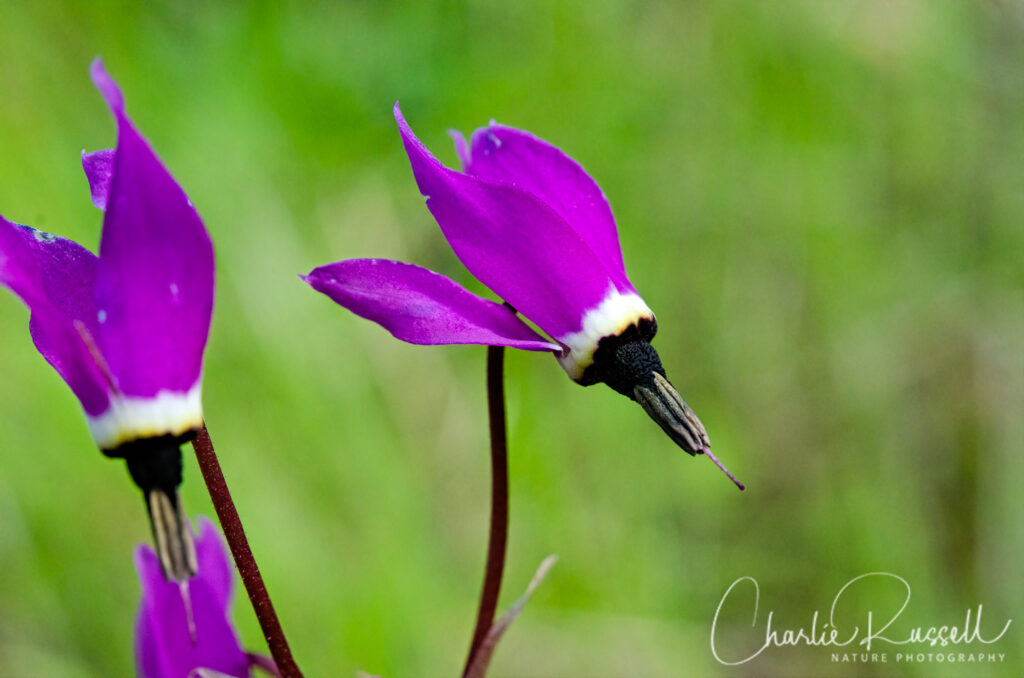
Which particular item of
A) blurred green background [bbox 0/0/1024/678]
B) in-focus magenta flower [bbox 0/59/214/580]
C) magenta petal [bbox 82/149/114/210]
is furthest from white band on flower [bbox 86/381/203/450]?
blurred green background [bbox 0/0/1024/678]

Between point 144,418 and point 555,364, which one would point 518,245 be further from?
point 555,364

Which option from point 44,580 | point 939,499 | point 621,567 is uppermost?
point 939,499

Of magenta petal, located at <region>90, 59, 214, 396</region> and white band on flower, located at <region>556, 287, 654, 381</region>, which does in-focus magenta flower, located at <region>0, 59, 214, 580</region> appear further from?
white band on flower, located at <region>556, 287, 654, 381</region>

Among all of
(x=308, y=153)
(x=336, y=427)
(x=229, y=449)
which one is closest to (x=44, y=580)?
(x=229, y=449)

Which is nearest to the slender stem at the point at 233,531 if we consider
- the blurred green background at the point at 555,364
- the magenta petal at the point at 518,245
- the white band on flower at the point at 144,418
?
the white band on flower at the point at 144,418

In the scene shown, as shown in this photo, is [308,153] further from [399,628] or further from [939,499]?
[939,499]

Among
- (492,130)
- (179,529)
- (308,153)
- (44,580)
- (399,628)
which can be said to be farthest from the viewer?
(308,153)
